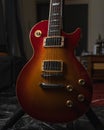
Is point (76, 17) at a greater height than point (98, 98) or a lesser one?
greater

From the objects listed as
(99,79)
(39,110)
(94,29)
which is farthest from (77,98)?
(94,29)

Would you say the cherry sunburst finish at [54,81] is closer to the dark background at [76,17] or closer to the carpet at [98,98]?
the carpet at [98,98]

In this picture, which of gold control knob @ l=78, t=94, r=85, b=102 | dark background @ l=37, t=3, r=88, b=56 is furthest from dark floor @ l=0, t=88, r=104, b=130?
dark background @ l=37, t=3, r=88, b=56

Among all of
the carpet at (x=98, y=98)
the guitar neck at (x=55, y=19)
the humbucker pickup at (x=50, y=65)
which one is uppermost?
the guitar neck at (x=55, y=19)

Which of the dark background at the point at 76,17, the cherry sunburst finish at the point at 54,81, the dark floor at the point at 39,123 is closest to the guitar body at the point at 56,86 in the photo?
the cherry sunburst finish at the point at 54,81

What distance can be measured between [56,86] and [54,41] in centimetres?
19

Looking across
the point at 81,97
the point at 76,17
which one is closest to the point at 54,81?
the point at 81,97

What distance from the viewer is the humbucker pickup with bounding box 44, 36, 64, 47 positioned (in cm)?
100

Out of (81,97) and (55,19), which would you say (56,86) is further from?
(55,19)

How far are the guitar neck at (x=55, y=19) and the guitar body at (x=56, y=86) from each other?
37 millimetres

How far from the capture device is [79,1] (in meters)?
3.71

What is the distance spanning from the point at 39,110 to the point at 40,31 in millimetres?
339

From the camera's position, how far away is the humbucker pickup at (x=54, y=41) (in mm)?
1002

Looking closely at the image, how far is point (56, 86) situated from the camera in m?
0.98
